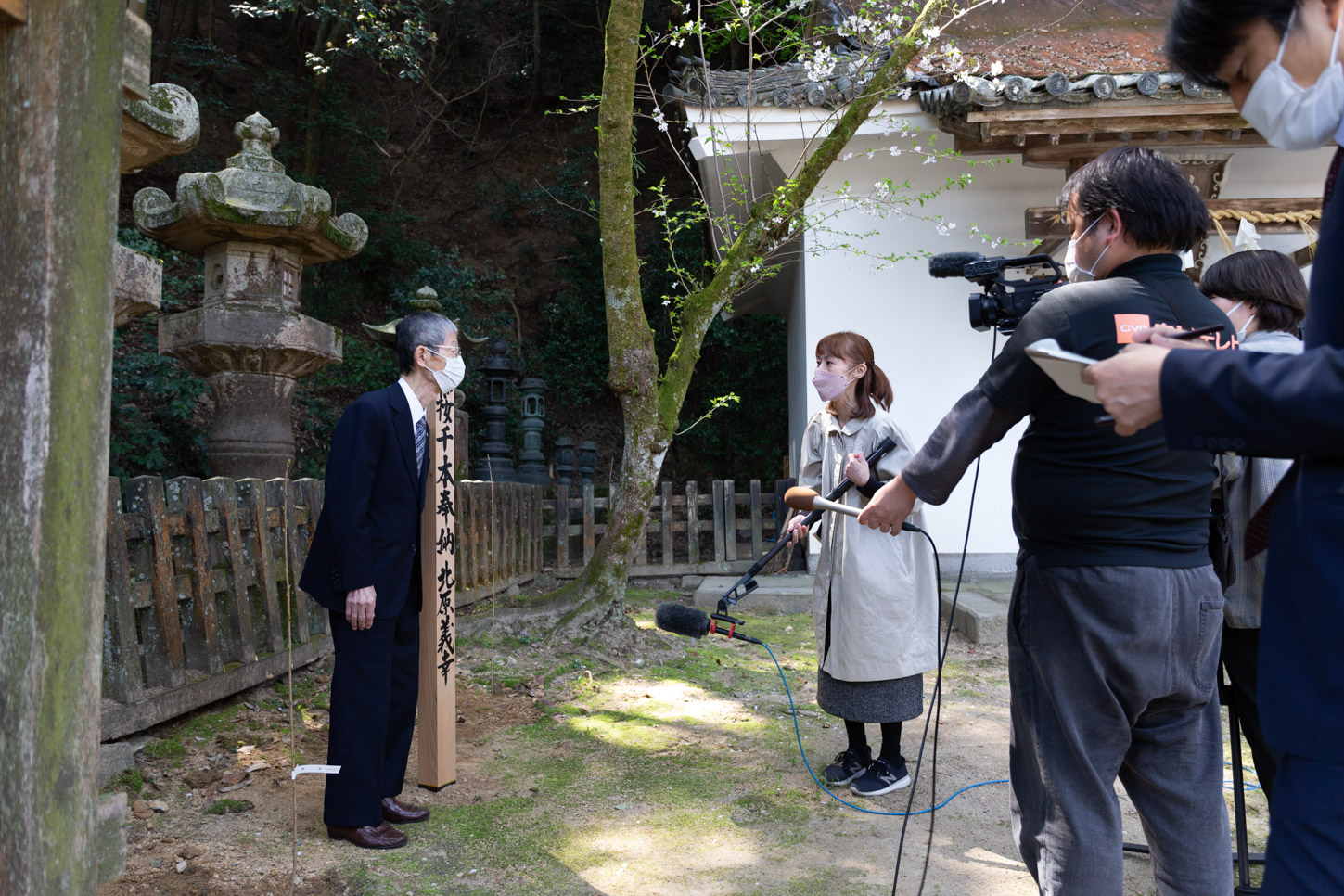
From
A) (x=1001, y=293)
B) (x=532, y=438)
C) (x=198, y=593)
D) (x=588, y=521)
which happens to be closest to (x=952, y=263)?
(x=1001, y=293)

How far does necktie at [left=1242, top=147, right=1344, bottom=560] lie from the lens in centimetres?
118

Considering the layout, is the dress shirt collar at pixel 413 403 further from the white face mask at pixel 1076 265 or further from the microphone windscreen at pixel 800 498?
the white face mask at pixel 1076 265

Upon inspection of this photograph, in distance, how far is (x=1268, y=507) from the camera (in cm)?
133

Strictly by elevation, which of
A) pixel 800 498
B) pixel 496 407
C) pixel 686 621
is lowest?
pixel 686 621

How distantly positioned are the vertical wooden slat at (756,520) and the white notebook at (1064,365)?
7754mm

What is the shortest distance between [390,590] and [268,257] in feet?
10.4

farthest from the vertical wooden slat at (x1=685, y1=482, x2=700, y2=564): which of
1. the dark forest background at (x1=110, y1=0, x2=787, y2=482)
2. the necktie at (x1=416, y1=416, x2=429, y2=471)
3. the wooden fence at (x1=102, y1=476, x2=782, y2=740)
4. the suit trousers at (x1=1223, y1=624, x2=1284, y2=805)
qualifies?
the suit trousers at (x1=1223, y1=624, x2=1284, y2=805)

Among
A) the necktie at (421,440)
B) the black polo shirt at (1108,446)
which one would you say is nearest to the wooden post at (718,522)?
the necktie at (421,440)

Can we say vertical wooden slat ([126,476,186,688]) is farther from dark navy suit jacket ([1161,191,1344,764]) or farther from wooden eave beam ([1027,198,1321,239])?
wooden eave beam ([1027,198,1321,239])

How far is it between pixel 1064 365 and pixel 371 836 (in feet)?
8.57

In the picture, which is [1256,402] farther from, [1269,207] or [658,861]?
[1269,207]

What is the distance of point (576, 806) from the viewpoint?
11.0ft

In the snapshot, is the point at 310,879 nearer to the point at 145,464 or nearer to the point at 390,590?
the point at 390,590

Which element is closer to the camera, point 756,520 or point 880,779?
point 880,779
